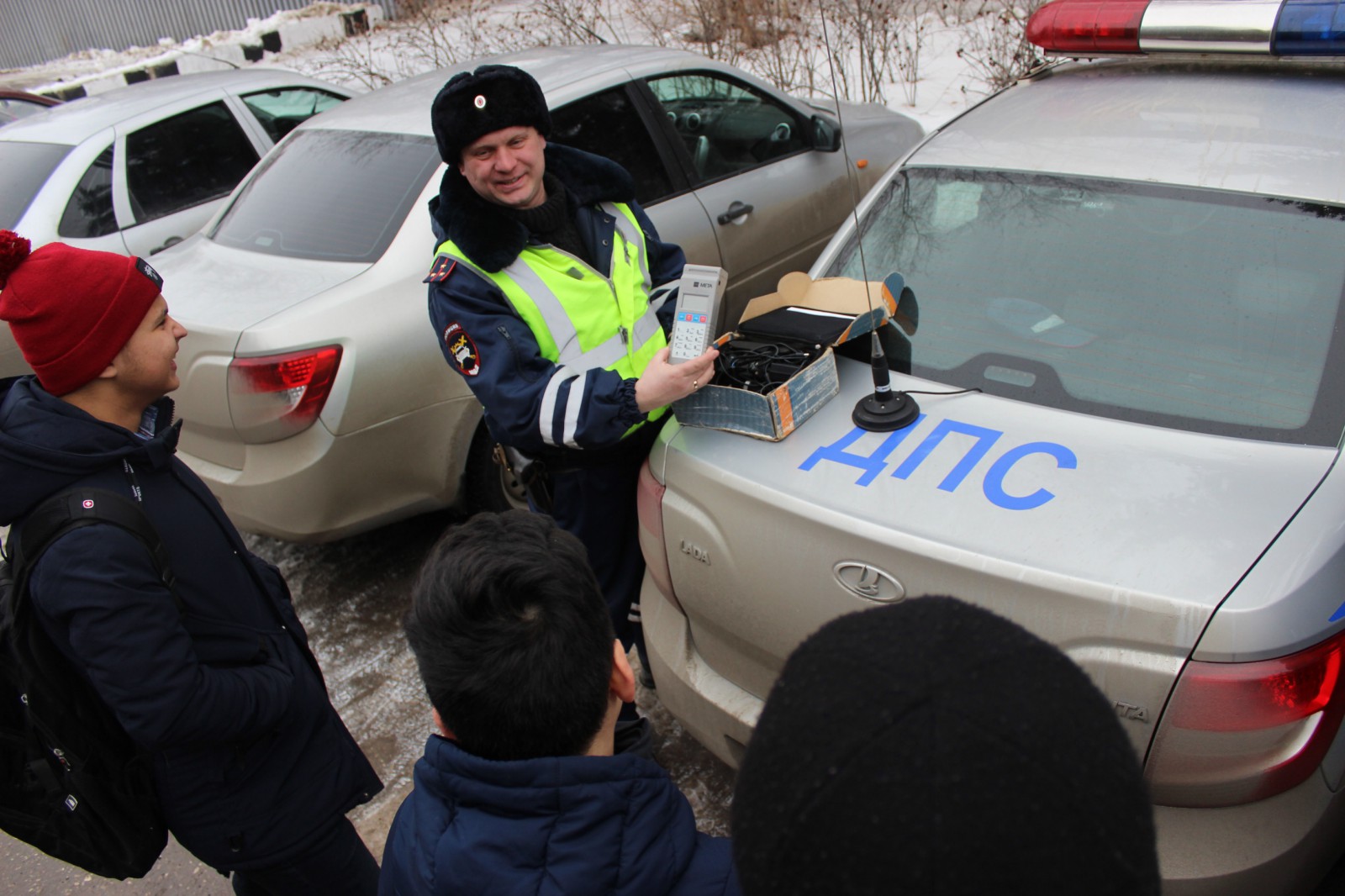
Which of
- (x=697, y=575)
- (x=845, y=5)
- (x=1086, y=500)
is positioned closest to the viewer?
(x=1086, y=500)

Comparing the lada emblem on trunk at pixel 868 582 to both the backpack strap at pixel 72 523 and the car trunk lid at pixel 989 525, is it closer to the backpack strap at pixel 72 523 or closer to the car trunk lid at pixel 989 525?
the car trunk lid at pixel 989 525

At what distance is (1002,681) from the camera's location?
72 centimetres

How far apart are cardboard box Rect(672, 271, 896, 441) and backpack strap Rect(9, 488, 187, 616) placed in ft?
3.59

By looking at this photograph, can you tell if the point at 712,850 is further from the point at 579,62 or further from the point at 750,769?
the point at 579,62

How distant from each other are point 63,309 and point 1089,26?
2740 mm

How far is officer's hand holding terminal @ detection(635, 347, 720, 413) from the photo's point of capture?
2.12 meters

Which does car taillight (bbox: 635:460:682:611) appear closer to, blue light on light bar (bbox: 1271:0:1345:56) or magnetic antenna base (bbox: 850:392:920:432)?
magnetic antenna base (bbox: 850:392:920:432)

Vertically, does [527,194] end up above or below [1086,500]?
above

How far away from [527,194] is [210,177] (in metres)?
3.89

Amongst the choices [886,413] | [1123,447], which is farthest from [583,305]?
[1123,447]

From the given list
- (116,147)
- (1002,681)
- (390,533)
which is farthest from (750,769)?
(116,147)

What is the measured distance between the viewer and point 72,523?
1.57 m

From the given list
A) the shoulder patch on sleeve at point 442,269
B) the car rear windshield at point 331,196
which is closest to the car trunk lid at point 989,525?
the shoulder patch on sleeve at point 442,269

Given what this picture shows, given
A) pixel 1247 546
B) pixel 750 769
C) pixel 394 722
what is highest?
pixel 750 769
